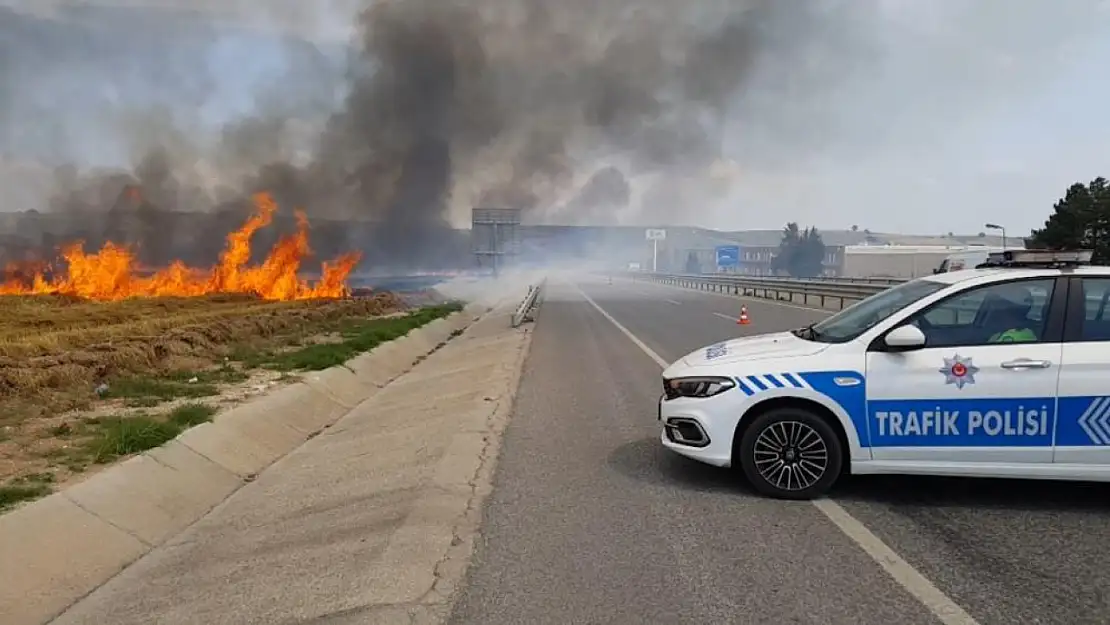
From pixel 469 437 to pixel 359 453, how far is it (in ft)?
3.17

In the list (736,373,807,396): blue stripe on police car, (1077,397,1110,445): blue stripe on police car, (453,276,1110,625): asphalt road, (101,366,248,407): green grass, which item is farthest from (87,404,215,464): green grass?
(1077,397,1110,445): blue stripe on police car

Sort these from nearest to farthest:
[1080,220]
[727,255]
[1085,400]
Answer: [1085,400]
[1080,220]
[727,255]

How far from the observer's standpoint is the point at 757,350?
19.6 feet

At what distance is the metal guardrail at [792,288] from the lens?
27.5 m

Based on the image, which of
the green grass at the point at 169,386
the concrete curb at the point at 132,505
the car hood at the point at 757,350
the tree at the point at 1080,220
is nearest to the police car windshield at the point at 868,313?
the car hood at the point at 757,350

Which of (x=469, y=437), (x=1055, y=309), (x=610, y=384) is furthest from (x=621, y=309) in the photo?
(x=1055, y=309)

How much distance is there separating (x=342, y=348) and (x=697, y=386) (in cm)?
987

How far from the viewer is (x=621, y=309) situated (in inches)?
1169

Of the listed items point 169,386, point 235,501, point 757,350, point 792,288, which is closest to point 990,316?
point 757,350

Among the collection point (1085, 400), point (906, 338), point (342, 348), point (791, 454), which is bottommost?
point (342, 348)

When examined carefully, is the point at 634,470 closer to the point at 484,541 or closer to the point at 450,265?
the point at 484,541

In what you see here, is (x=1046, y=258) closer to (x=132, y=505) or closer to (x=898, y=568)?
(x=898, y=568)

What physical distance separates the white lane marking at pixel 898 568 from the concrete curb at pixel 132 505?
13.2 feet

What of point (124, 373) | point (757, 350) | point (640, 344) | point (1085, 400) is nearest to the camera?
point (1085, 400)
